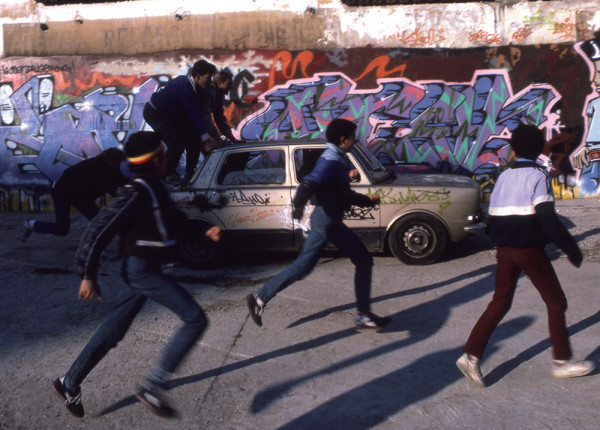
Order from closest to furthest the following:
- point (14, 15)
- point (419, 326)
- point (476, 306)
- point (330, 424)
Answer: point (330, 424) → point (419, 326) → point (476, 306) → point (14, 15)

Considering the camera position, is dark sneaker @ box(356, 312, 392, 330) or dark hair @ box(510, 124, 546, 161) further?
dark sneaker @ box(356, 312, 392, 330)

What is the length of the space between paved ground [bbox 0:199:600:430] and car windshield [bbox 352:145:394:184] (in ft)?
3.45

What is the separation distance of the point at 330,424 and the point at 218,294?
121 inches

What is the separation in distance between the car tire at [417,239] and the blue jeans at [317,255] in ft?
7.38

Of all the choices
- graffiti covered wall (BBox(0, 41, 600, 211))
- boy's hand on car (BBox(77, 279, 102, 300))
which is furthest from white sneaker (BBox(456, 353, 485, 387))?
graffiti covered wall (BBox(0, 41, 600, 211))

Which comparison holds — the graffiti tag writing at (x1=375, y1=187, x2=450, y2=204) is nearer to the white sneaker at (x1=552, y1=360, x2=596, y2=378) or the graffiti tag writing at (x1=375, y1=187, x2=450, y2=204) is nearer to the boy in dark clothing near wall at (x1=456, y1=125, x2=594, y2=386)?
the boy in dark clothing near wall at (x1=456, y1=125, x2=594, y2=386)

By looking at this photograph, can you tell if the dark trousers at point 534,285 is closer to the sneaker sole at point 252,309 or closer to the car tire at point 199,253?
the sneaker sole at point 252,309

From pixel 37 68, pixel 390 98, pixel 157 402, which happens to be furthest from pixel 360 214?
pixel 37 68

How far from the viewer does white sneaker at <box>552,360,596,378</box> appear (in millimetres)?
4141

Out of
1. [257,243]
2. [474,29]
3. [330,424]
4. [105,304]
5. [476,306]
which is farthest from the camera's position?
[474,29]

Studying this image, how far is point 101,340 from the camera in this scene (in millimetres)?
3822

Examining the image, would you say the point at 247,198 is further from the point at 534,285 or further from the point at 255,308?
the point at 534,285

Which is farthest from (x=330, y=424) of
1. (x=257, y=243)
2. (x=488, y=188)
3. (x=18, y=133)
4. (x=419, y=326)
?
(x=18, y=133)

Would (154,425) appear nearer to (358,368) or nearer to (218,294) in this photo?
(358,368)
